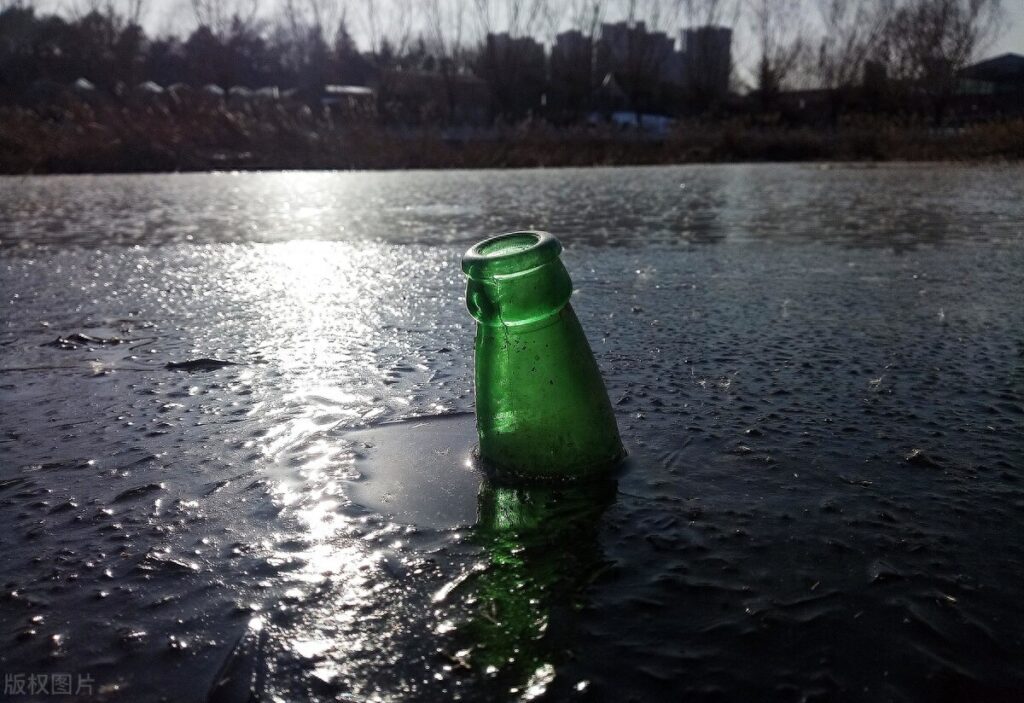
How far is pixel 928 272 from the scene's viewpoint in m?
3.34

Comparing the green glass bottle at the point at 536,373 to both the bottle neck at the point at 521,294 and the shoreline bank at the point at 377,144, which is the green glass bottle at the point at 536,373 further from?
the shoreline bank at the point at 377,144

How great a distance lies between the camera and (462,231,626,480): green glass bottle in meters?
1.30

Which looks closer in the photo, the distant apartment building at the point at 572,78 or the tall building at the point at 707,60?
the tall building at the point at 707,60

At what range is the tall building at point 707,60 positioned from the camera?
36000 millimetres

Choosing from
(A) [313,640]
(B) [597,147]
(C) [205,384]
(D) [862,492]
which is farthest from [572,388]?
(B) [597,147]

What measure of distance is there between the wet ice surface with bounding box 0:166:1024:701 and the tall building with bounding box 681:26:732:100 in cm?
3524

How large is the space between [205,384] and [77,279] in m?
1.96

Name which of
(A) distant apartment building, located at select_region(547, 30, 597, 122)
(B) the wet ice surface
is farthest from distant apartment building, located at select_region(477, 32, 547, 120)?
(B) the wet ice surface

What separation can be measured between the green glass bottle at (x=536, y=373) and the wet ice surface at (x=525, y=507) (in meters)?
0.06

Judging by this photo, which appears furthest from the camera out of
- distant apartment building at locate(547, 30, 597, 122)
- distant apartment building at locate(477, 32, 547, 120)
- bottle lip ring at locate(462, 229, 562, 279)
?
distant apartment building at locate(477, 32, 547, 120)
